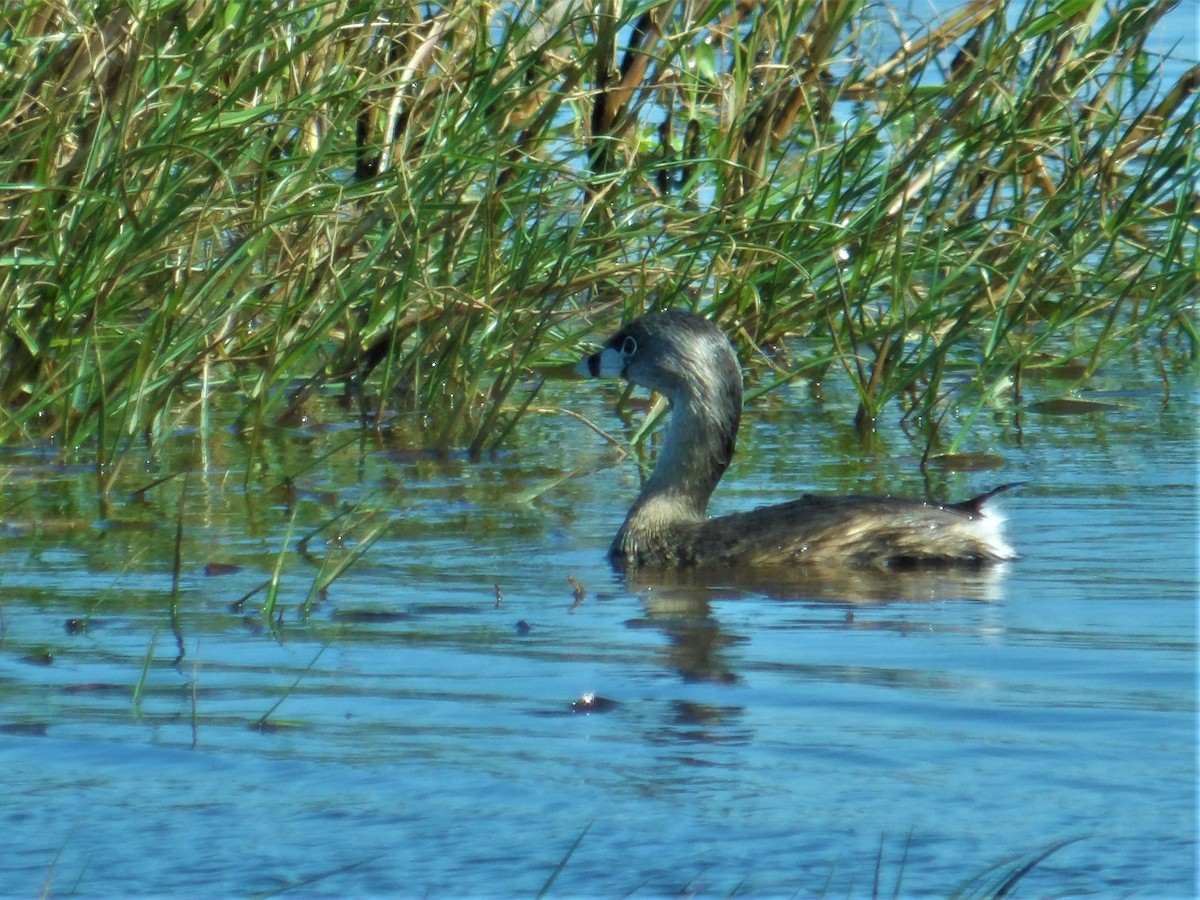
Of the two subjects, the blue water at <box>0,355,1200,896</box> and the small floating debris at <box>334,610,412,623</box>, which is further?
the small floating debris at <box>334,610,412,623</box>

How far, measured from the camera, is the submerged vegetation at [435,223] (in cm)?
755

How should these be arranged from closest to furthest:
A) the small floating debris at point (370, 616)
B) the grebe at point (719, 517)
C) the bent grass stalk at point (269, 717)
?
1. the bent grass stalk at point (269, 717)
2. the small floating debris at point (370, 616)
3. the grebe at point (719, 517)

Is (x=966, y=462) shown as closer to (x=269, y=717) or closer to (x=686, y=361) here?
(x=686, y=361)

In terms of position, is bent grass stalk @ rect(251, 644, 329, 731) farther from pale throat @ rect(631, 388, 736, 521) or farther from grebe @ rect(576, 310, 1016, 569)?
pale throat @ rect(631, 388, 736, 521)

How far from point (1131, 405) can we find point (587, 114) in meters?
2.33

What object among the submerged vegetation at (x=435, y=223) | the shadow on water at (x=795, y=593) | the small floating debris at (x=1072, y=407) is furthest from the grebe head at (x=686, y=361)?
the small floating debris at (x=1072, y=407)

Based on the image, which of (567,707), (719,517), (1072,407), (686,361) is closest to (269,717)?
(567,707)

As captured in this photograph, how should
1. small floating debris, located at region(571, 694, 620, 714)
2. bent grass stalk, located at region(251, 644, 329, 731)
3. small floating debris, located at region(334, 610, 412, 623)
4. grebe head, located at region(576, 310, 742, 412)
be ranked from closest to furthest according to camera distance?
bent grass stalk, located at region(251, 644, 329, 731) < small floating debris, located at region(571, 694, 620, 714) < small floating debris, located at region(334, 610, 412, 623) < grebe head, located at region(576, 310, 742, 412)

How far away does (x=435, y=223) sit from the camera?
8.06 m

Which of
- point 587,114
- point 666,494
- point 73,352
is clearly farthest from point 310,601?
point 587,114

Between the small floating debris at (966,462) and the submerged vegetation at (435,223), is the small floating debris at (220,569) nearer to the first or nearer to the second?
the submerged vegetation at (435,223)

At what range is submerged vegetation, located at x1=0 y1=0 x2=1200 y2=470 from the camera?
7.55 meters

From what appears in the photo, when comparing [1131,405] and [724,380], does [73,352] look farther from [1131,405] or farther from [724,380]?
[1131,405]

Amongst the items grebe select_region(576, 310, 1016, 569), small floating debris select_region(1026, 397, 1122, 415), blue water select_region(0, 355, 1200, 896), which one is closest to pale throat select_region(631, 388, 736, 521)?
grebe select_region(576, 310, 1016, 569)
